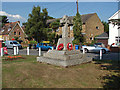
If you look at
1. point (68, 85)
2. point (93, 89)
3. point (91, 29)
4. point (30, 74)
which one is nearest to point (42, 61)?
point (30, 74)

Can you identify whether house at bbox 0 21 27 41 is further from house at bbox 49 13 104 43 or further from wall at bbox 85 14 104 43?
wall at bbox 85 14 104 43

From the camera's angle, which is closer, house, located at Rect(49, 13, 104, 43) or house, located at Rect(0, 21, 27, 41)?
house, located at Rect(49, 13, 104, 43)

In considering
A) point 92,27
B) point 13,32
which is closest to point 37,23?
point 92,27

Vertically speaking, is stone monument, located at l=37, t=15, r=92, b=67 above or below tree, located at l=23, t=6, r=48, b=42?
below

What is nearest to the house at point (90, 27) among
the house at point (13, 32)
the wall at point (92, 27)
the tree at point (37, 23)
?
the wall at point (92, 27)

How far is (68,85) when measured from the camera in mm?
5125

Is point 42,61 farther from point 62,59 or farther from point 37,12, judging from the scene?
point 37,12

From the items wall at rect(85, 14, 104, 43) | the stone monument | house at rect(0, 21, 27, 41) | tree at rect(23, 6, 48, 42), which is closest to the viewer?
the stone monument

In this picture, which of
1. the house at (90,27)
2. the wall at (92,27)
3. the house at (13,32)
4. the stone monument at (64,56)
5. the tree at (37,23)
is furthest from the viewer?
the house at (13,32)

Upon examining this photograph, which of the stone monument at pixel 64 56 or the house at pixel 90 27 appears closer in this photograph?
the stone monument at pixel 64 56

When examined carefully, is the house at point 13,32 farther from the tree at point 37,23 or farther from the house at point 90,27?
the house at point 90,27

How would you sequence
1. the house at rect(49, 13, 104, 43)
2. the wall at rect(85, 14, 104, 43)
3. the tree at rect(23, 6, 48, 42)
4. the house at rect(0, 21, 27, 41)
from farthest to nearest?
the house at rect(0, 21, 27, 41), the wall at rect(85, 14, 104, 43), the house at rect(49, 13, 104, 43), the tree at rect(23, 6, 48, 42)

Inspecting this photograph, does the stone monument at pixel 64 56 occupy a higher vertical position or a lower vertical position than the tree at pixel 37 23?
lower

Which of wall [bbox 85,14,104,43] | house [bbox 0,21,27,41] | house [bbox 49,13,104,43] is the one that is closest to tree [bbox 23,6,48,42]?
house [bbox 49,13,104,43]
